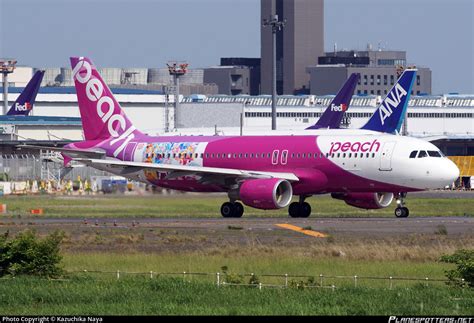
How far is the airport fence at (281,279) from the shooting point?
100ft

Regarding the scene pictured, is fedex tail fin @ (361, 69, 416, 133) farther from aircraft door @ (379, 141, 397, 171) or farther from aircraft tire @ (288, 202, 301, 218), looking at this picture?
aircraft door @ (379, 141, 397, 171)

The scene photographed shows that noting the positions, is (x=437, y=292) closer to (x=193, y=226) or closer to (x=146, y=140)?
(x=193, y=226)

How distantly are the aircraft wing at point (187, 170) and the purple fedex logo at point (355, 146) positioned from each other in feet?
7.74

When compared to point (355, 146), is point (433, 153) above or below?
below

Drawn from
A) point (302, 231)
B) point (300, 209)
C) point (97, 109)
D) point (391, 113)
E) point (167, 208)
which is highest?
point (391, 113)

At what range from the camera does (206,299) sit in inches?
1093

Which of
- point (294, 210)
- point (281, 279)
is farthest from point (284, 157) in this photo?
point (281, 279)

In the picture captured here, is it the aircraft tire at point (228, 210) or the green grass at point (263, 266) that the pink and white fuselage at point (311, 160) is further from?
the green grass at point (263, 266)

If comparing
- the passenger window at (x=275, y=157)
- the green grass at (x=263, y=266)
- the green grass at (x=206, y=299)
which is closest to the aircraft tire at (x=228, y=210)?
the passenger window at (x=275, y=157)

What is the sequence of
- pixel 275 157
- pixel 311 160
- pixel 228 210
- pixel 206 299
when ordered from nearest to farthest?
pixel 206 299, pixel 311 160, pixel 228 210, pixel 275 157

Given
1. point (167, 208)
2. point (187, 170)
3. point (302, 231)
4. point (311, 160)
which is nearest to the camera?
point (302, 231)

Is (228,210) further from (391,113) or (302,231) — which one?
(391,113)

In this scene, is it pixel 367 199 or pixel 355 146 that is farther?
pixel 367 199

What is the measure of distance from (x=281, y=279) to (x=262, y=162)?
29.1 metres
